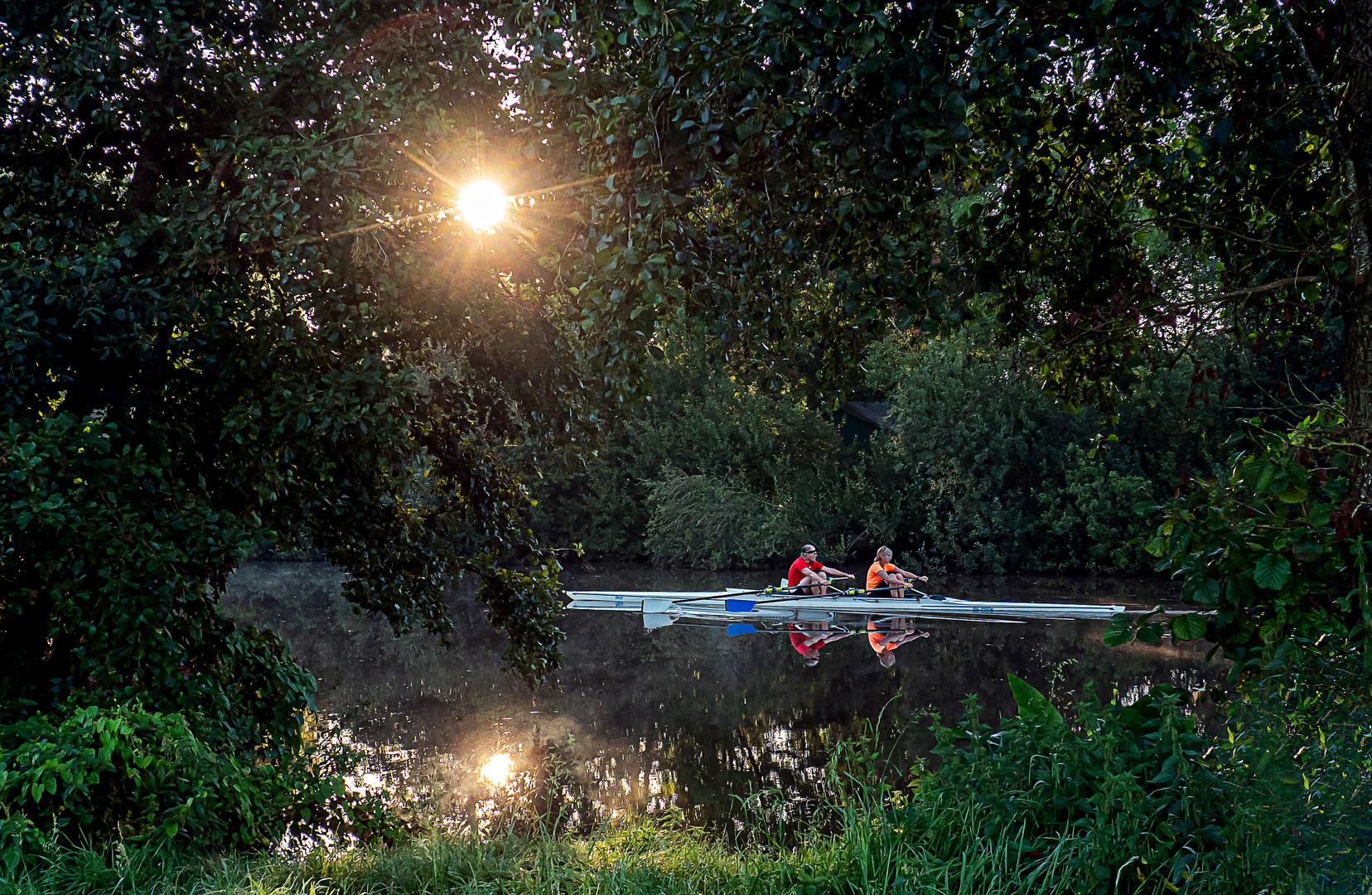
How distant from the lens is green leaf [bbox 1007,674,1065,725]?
3.34 m

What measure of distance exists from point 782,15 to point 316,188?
317cm

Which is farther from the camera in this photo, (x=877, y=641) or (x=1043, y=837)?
(x=877, y=641)

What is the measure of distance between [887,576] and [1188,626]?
1223 cm

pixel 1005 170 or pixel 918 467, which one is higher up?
pixel 1005 170

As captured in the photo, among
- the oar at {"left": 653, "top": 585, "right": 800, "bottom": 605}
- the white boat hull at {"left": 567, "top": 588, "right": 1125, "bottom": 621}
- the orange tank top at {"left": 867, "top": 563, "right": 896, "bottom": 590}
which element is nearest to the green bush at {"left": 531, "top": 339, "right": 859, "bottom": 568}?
the white boat hull at {"left": 567, "top": 588, "right": 1125, "bottom": 621}

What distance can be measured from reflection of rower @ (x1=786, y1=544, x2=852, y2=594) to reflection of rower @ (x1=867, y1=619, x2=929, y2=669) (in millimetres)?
1291

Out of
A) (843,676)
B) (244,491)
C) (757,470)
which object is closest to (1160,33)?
(244,491)

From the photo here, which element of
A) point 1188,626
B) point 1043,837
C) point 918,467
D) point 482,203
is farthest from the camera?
point 918,467

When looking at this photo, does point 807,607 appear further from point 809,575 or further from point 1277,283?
point 1277,283

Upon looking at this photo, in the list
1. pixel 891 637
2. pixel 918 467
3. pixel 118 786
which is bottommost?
pixel 891 637

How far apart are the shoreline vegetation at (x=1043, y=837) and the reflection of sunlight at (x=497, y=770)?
4.37 metres

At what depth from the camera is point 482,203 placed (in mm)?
4953

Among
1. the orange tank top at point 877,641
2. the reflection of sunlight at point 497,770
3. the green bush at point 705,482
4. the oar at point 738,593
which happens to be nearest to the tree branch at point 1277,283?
the reflection of sunlight at point 497,770

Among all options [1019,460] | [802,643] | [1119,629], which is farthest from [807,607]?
[1119,629]
